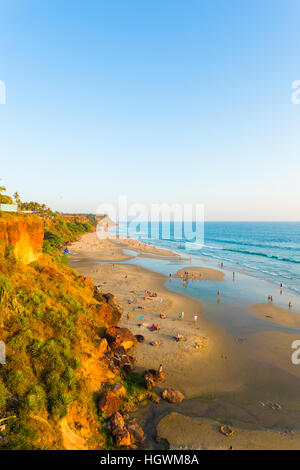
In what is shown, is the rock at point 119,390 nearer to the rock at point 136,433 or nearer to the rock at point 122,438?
the rock at point 136,433

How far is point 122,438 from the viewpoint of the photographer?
11.5 metres

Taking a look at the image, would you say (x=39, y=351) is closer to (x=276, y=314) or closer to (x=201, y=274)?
(x=276, y=314)

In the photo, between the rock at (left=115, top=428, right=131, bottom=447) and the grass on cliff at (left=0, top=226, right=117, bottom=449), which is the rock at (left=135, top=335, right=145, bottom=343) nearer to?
the grass on cliff at (left=0, top=226, right=117, bottom=449)

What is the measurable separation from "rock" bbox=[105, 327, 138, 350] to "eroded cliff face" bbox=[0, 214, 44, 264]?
973 centimetres

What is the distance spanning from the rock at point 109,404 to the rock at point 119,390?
0.73m

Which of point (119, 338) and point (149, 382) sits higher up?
point (119, 338)

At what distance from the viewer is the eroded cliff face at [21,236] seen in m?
17.3

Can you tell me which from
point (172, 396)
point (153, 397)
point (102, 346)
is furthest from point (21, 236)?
point (172, 396)

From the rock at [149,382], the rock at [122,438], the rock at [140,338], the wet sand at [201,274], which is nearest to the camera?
the rock at [122,438]

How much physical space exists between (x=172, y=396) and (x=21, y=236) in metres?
17.3

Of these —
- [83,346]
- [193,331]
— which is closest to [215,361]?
[193,331]

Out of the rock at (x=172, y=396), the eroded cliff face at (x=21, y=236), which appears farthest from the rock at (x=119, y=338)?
the eroded cliff face at (x=21, y=236)

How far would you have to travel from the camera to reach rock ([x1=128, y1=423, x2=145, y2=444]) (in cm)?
1201

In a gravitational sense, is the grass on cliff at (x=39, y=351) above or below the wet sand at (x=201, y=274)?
above
